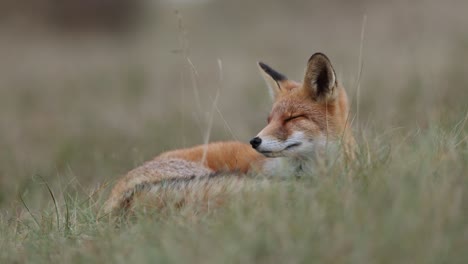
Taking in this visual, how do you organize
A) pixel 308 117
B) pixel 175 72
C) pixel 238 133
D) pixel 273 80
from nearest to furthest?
pixel 308 117 → pixel 273 80 → pixel 238 133 → pixel 175 72

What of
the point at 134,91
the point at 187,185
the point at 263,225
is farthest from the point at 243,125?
the point at 263,225

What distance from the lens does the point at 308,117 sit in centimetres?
530

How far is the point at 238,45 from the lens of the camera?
778 inches

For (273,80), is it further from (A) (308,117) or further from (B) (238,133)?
(B) (238,133)

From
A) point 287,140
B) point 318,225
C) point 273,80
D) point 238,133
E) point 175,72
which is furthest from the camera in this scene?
point 175,72

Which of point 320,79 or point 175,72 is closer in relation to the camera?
point 320,79

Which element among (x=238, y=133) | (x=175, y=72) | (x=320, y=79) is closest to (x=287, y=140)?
(x=320, y=79)

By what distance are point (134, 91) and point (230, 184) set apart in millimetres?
9617

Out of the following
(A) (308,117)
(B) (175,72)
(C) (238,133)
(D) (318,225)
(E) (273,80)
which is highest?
(E) (273,80)

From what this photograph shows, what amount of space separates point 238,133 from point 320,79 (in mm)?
3697

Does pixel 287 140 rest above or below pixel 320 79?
below

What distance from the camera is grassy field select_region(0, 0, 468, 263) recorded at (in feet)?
10.3

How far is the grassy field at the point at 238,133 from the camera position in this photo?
314 centimetres

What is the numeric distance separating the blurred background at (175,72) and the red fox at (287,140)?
270 millimetres
